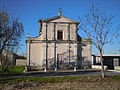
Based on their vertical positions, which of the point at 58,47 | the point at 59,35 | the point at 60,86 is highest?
the point at 59,35

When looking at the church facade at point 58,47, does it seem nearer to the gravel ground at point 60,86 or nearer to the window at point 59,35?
the window at point 59,35

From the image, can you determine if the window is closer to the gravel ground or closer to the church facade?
the church facade

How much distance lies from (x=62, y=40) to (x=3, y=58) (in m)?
10.2

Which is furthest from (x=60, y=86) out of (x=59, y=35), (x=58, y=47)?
(x=59, y=35)

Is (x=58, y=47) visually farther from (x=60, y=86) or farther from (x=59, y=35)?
(x=60, y=86)

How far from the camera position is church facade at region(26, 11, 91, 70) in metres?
25.3

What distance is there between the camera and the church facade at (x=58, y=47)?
25.3 m

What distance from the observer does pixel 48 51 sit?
84.0 feet

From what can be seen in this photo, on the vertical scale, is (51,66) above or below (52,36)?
below

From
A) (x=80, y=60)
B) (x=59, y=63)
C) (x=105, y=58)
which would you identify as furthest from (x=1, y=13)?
(x=105, y=58)

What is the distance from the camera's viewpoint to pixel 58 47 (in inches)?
1021

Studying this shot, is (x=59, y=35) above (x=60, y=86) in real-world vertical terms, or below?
above

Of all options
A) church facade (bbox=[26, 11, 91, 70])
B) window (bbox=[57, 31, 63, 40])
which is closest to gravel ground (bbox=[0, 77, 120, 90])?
church facade (bbox=[26, 11, 91, 70])

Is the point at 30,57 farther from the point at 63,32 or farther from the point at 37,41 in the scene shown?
the point at 63,32
